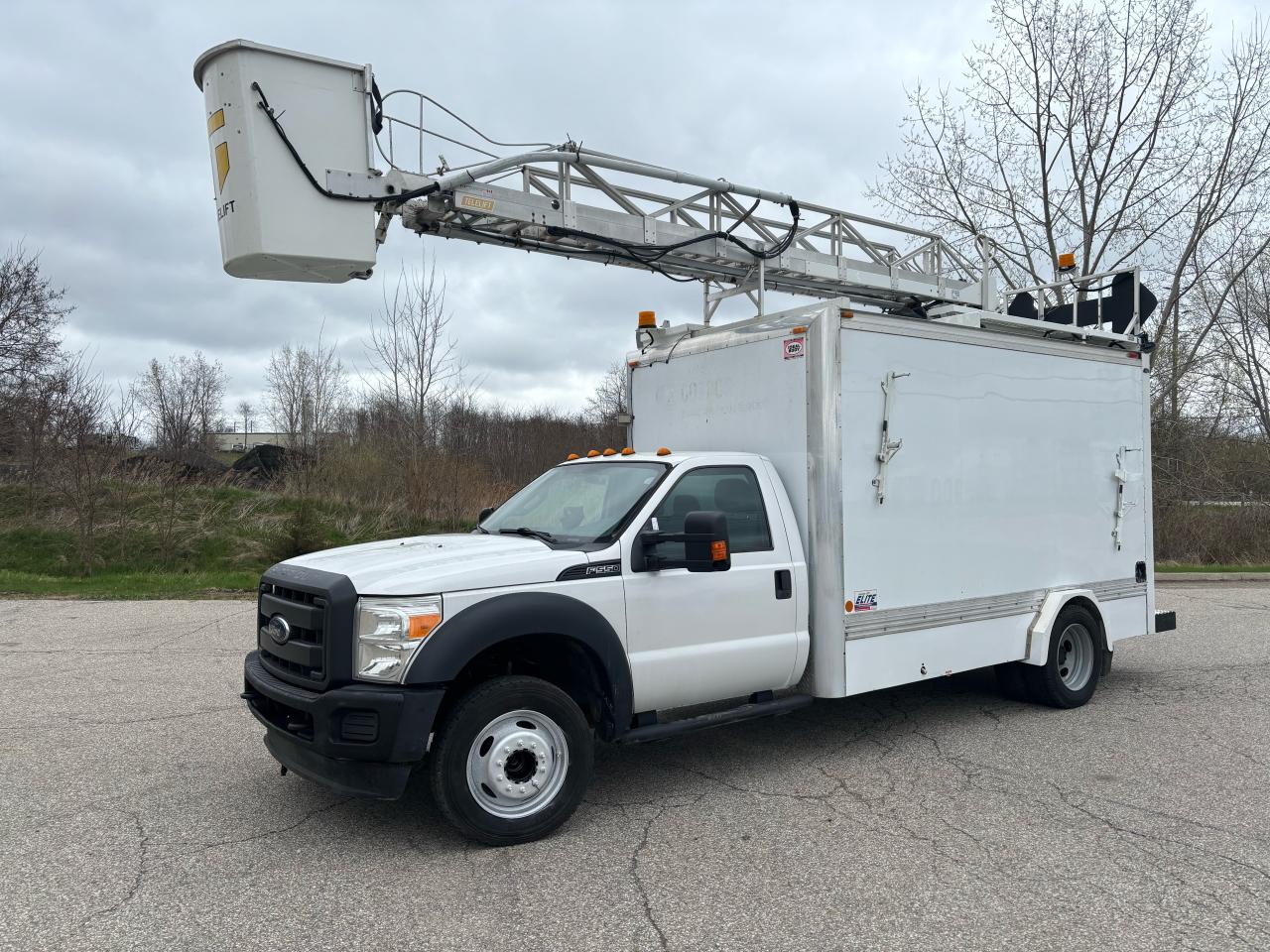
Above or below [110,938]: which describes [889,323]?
above

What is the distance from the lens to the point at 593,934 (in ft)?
11.8

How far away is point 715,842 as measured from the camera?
14.9 feet

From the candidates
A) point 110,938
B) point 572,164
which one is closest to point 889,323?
point 572,164

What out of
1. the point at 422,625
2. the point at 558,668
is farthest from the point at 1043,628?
the point at 422,625

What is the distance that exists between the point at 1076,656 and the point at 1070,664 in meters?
0.08

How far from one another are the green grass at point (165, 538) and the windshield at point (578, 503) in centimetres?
948

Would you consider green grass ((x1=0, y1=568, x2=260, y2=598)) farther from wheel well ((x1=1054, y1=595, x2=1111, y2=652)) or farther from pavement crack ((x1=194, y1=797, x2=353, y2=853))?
wheel well ((x1=1054, y1=595, x2=1111, y2=652))

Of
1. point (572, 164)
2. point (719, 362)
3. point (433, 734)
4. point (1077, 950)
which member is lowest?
point (1077, 950)

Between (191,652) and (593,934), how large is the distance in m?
7.35

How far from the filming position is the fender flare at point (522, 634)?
4258 millimetres

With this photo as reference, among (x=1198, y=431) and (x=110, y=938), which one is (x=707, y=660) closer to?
(x=110, y=938)

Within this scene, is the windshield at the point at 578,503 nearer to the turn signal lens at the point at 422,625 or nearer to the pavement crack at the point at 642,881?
the turn signal lens at the point at 422,625

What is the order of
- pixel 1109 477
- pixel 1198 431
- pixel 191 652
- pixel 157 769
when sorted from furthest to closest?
pixel 1198 431 → pixel 191 652 → pixel 1109 477 → pixel 157 769

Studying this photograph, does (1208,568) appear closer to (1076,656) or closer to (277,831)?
(1076,656)
